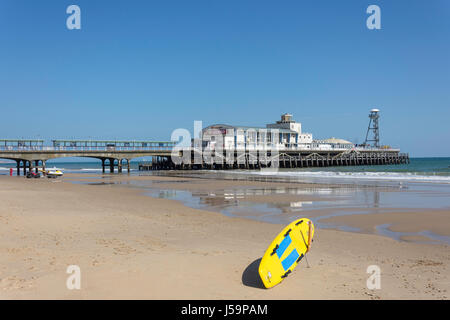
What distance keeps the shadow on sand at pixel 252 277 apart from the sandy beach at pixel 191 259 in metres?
0.02

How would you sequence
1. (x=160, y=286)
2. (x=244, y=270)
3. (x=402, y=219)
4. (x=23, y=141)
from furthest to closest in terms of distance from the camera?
(x=23, y=141) → (x=402, y=219) → (x=244, y=270) → (x=160, y=286)

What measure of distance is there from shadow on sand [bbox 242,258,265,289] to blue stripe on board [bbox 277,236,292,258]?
0.66 m

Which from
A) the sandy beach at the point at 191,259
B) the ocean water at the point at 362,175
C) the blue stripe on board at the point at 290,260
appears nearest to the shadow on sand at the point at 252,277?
the sandy beach at the point at 191,259

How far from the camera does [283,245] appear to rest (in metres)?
8.03

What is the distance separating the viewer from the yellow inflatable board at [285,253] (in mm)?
7121

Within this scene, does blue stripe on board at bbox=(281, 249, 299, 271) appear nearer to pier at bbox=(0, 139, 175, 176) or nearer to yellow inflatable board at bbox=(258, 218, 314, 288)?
yellow inflatable board at bbox=(258, 218, 314, 288)

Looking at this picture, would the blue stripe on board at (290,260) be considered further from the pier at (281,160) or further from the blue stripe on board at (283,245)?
the pier at (281,160)

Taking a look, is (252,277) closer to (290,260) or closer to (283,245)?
(290,260)

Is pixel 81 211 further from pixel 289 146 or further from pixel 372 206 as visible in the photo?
pixel 289 146

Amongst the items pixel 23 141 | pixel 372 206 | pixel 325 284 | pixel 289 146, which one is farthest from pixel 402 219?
pixel 289 146

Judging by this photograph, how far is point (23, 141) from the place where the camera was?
6000 centimetres

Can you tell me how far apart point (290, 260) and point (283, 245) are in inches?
16.3

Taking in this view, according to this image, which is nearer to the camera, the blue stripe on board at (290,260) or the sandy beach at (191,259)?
the sandy beach at (191,259)

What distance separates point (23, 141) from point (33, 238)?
56.6 m
